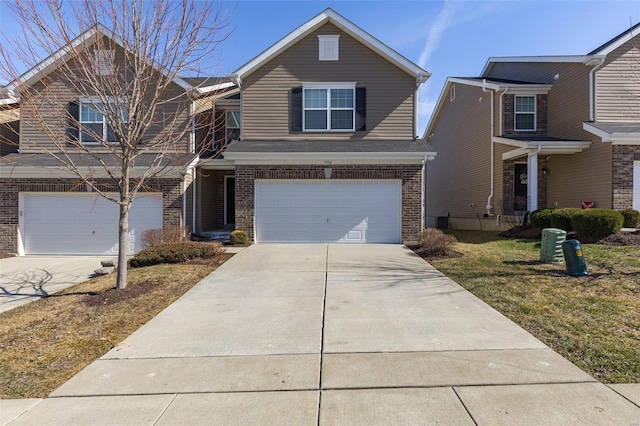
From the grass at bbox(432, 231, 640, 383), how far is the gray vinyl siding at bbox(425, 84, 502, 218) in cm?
818

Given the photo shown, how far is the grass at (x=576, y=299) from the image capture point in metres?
4.07

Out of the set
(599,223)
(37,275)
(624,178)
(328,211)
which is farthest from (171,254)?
(624,178)

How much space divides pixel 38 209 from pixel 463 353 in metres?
14.3

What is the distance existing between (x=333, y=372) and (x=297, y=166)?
9.52 meters

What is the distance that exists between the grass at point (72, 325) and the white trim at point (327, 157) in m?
5.30

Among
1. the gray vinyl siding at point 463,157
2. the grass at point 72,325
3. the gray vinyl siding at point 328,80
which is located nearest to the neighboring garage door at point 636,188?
the gray vinyl siding at point 463,157

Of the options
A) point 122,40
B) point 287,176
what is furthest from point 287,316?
point 287,176

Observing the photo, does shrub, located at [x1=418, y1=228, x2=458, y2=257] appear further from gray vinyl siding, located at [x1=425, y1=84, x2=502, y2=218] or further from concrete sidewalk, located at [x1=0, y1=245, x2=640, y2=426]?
gray vinyl siding, located at [x1=425, y1=84, x2=502, y2=218]

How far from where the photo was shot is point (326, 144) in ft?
43.3

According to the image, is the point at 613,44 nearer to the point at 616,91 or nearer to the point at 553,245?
the point at 616,91

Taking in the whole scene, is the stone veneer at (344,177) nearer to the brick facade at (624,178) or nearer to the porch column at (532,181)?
the porch column at (532,181)

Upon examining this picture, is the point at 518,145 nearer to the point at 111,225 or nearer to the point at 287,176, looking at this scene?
the point at 287,176

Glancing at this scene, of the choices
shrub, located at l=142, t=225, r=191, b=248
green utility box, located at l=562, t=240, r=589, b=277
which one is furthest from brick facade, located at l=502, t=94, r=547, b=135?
shrub, located at l=142, t=225, r=191, b=248

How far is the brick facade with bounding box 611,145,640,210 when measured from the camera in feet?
42.7
